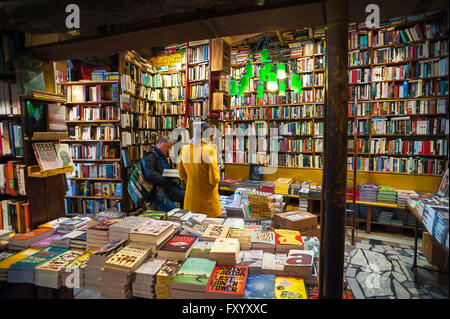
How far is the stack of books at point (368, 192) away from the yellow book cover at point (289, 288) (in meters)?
3.42

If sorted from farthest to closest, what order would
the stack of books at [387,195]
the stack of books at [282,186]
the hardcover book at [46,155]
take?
the stack of books at [282,186] → the stack of books at [387,195] → the hardcover book at [46,155]

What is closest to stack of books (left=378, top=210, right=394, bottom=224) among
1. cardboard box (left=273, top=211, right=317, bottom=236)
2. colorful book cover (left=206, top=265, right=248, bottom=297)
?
cardboard box (left=273, top=211, right=317, bottom=236)

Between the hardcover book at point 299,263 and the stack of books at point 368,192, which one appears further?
the stack of books at point 368,192

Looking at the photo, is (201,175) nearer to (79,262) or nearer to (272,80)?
(79,262)

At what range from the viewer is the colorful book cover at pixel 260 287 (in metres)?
1.30

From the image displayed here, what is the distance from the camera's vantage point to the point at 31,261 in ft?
5.40

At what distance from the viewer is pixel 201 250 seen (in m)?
1.63

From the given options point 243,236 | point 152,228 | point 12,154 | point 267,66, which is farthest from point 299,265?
point 267,66

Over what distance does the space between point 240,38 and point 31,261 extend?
15.8ft

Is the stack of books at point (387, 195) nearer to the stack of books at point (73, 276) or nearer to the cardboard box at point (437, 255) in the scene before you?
the cardboard box at point (437, 255)

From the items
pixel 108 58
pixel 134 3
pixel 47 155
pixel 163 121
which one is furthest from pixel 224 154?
pixel 134 3

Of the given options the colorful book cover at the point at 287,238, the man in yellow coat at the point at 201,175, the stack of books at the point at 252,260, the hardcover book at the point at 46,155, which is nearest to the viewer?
the stack of books at the point at 252,260

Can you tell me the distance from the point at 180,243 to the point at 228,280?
45 centimetres

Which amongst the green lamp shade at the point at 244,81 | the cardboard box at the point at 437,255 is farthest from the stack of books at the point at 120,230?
the green lamp shade at the point at 244,81
